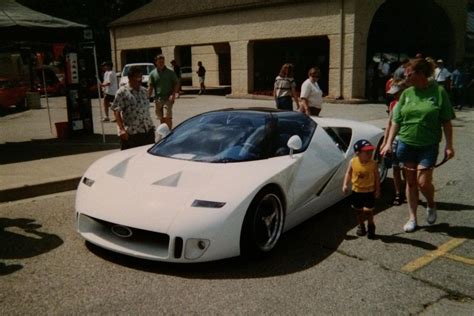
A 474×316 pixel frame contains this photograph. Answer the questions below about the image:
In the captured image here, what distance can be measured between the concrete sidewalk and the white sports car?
6.71 ft

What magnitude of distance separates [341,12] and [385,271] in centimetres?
1648

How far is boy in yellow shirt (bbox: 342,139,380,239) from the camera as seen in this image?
4.62m

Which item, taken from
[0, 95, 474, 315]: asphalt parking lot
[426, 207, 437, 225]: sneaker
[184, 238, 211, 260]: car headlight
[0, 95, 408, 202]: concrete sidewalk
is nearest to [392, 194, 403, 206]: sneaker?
[0, 95, 474, 315]: asphalt parking lot

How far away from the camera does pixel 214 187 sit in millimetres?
3959

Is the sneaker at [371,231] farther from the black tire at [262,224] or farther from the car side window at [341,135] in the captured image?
the car side window at [341,135]

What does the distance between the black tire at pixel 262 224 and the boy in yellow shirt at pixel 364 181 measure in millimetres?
763

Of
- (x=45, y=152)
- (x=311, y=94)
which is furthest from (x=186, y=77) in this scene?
(x=311, y=94)

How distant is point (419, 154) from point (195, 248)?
258 centimetres

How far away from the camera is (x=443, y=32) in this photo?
22.3 metres

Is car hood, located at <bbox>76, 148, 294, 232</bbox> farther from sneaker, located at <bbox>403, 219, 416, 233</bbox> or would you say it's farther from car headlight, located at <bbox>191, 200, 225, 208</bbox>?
sneaker, located at <bbox>403, 219, 416, 233</bbox>

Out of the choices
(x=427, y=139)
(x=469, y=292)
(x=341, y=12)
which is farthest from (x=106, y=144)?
(x=341, y=12)

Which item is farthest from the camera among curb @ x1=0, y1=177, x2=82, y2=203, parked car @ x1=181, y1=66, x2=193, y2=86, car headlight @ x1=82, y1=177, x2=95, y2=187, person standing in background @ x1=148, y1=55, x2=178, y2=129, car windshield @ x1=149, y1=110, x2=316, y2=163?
parked car @ x1=181, y1=66, x2=193, y2=86

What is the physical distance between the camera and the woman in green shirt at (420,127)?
4.70 metres

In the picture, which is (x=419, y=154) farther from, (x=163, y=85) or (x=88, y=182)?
(x=163, y=85)
